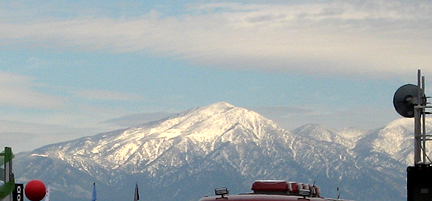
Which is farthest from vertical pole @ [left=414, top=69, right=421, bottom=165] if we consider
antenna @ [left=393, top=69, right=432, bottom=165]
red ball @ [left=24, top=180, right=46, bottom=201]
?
red ball @ [left=24, top=180, right=46, bottom=201]

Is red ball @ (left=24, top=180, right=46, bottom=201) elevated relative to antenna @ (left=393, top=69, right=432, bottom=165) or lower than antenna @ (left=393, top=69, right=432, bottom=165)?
lower

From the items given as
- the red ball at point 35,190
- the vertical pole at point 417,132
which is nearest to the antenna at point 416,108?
the vertical pole at point 417,132

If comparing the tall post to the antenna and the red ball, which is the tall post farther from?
the red ball

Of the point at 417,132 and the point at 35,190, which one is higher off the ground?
the point at 417,132

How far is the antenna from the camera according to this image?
20.9 m

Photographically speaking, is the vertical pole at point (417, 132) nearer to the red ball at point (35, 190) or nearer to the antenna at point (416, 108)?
the antenna at point (416, 108)

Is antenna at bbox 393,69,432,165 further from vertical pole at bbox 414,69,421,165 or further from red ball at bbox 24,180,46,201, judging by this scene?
red ball at bbox 24,180,46,201

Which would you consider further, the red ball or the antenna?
the antenna

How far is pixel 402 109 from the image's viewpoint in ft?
72.3

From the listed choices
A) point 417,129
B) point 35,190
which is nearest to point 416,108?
point 417,129

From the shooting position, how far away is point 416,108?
69.9 ft

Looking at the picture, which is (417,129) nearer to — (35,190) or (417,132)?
(417,132)

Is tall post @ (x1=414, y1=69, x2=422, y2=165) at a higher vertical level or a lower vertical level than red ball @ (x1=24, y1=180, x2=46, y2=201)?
higher

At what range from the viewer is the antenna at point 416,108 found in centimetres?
2091
